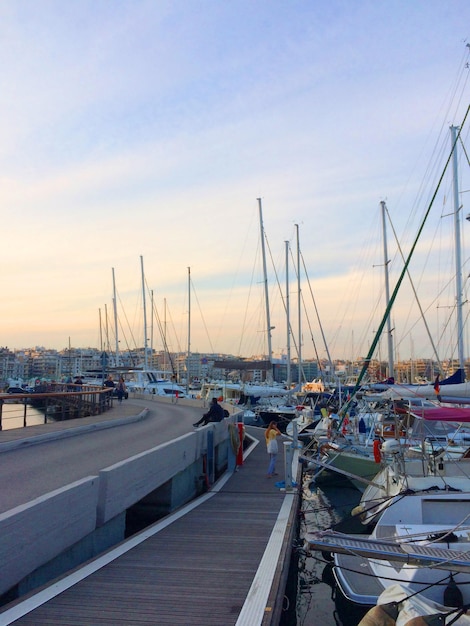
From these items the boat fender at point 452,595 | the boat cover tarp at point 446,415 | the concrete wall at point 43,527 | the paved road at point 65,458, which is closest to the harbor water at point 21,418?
the paved road at point 65,458

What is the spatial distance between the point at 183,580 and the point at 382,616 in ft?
9.31

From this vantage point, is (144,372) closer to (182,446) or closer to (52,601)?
(182,446)

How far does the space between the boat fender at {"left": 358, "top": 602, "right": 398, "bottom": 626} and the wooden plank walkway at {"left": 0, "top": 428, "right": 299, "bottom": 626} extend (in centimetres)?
127

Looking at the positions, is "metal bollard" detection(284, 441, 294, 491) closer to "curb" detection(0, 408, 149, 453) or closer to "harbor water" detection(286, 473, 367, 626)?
"harbor water" detection(286, 473, 367, 626)

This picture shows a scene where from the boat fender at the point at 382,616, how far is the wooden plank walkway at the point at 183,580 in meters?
1.27

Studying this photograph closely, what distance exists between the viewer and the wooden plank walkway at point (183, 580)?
681cm

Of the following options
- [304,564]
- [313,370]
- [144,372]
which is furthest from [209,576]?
[313,370]

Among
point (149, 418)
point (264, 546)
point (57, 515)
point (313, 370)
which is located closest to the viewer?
point (57, 515)

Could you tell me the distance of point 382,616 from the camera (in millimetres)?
8258

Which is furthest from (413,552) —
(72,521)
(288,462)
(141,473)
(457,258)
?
(457,258)

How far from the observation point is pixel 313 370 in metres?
199

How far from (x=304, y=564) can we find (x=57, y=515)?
796 centimetres

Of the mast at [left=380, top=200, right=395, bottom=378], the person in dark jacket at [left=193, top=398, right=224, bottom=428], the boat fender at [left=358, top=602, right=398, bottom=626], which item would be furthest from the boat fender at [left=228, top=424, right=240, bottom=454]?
the mast at [left=380, top=200, right=395, bottom=378]

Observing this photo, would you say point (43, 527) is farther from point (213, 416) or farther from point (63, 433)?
point (213, 416)
